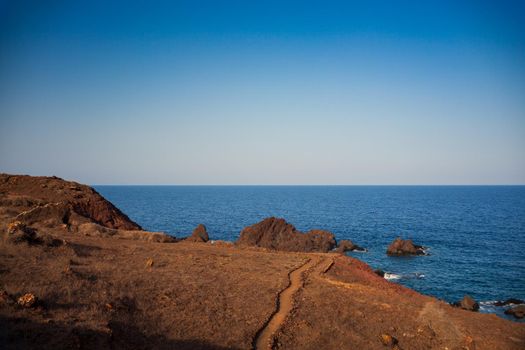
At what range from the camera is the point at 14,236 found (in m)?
24.3

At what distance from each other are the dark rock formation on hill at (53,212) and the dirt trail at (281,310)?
17539 mm

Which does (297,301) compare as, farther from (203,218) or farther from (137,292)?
(203,218)

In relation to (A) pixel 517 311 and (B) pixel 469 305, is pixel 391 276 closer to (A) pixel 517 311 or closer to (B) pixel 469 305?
(B) pixel 469 305

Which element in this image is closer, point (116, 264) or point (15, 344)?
point (15, 344)

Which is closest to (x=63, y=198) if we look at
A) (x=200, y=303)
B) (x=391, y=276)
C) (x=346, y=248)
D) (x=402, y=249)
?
(x=200, y=303)

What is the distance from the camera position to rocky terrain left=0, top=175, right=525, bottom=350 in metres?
15.9

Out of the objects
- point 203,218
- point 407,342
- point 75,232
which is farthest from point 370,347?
point 203,218

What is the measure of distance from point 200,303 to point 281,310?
5.48 m

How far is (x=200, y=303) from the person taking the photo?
21.7 metres

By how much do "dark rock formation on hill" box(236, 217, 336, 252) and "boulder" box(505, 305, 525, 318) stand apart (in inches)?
1282

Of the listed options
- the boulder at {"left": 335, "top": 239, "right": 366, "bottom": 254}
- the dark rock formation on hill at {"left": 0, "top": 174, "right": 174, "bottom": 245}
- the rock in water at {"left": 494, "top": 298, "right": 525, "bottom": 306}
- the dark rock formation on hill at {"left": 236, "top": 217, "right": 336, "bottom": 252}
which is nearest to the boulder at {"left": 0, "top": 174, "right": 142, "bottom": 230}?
the dark rock formation on hill at {"left": 0, "top": 174, "right": 174, "bottom": 245}

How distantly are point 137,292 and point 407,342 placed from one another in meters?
16.9

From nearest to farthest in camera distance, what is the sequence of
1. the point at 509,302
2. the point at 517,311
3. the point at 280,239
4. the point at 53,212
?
the point at 53,212
the point at 517,311
the point at 509,302
the point at 280,239

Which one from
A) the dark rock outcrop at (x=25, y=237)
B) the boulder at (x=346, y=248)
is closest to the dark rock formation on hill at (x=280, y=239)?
the boulder at (x=346, y=248)
